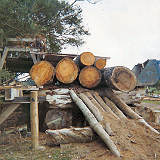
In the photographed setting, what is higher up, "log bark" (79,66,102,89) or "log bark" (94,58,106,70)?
"log bark" (94,58,106,70)

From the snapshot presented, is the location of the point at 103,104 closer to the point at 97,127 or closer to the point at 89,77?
the point at 89,77

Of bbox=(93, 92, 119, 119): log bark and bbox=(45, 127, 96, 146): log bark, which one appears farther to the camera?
bbox=(93, 92, 119, 119): log bark

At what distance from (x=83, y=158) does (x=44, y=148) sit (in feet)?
3.63

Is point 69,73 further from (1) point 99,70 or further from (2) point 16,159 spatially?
(2) point 16,159

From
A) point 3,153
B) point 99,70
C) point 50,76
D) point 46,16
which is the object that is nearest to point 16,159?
point 3,153

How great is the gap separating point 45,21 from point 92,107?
510cm

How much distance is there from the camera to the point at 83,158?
345cm

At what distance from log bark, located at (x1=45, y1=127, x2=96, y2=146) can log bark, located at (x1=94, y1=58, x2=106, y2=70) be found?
2410mm

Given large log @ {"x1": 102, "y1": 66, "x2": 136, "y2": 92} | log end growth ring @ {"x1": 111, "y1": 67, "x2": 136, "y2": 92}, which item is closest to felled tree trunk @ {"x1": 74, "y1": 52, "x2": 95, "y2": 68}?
large log @ {"x1": 102, "y1": 66, "x2": 136, "y2": 92}

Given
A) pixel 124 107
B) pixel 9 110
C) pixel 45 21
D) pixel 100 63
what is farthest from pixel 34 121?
pixel 45 21

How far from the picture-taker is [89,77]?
5809 mm

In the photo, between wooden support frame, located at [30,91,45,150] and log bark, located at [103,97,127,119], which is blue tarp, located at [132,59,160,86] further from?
wooden support frame, located at [30,91,45,150]

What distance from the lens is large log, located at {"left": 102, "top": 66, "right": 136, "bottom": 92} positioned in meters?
5.37

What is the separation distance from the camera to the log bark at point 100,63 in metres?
5.91
